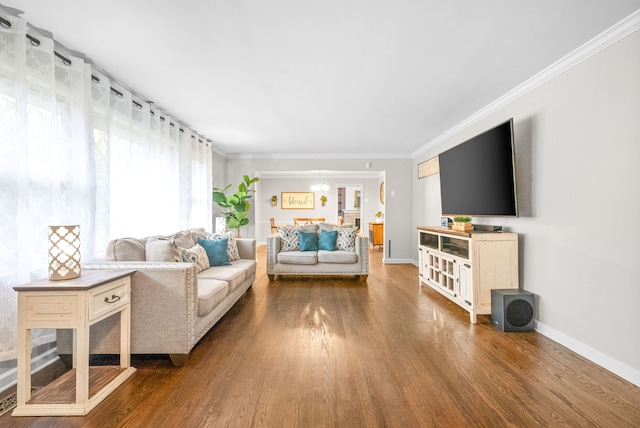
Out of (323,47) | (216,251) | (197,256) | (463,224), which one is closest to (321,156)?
(216,251)

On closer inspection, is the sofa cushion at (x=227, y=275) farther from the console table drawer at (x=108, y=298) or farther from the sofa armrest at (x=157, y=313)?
the console table drawer at (x=108, y=298)

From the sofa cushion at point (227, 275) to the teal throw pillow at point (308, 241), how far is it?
1628 mm

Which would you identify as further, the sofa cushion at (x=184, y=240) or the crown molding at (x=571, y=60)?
the sofa cushion at (x=184, y=240)

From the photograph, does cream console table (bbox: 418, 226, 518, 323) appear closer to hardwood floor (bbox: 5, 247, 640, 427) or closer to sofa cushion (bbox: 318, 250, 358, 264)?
hardwood floor (bbox: 5, 247, 640, 427)


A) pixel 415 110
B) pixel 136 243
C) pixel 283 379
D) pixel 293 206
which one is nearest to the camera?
pixel 283 379

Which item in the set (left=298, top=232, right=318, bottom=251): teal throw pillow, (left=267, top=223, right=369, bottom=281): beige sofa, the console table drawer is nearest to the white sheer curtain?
the console table drawer

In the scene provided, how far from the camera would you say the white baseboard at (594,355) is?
2.03 metres

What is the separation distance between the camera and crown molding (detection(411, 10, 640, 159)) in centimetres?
207

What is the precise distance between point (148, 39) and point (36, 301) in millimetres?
1998

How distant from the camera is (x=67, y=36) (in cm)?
226

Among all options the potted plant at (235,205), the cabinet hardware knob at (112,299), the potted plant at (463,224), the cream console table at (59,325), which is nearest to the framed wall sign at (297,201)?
the potted plant at (235,205)

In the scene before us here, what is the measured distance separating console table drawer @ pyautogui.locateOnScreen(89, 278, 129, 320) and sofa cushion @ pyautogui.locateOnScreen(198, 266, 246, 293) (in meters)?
0.96

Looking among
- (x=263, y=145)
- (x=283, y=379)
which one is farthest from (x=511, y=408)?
(x=263, y=145)

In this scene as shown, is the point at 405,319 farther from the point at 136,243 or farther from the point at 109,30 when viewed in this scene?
the point at 109,30
